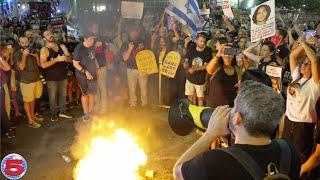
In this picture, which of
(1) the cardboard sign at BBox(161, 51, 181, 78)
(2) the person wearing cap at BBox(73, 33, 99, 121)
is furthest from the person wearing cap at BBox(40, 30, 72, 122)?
(1) the cardboard sign at BBox(161, 51, 181, 78)

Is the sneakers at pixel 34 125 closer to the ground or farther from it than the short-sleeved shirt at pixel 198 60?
closer to the ground

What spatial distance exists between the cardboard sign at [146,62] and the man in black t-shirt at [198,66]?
4.07 ft

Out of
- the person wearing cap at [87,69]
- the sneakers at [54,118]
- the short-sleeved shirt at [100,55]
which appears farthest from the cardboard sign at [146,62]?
the sneakers at [54,118]

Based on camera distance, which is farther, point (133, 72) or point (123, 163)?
point (133, 72)

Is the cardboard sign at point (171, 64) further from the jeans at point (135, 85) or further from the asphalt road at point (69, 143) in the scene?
the asphalt road at point (69, 143)

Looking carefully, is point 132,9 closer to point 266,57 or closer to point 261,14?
point 261,14

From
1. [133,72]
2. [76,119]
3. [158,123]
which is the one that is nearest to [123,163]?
[158,123]

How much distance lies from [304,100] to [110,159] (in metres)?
2.78

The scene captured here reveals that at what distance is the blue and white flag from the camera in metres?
9.78

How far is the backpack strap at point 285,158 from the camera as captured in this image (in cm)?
208

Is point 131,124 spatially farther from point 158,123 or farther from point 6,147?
point 6,147

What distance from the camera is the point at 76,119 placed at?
8.80 m

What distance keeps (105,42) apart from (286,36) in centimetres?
442

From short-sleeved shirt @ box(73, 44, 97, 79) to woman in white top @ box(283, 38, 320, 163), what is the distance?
14.7 feet
